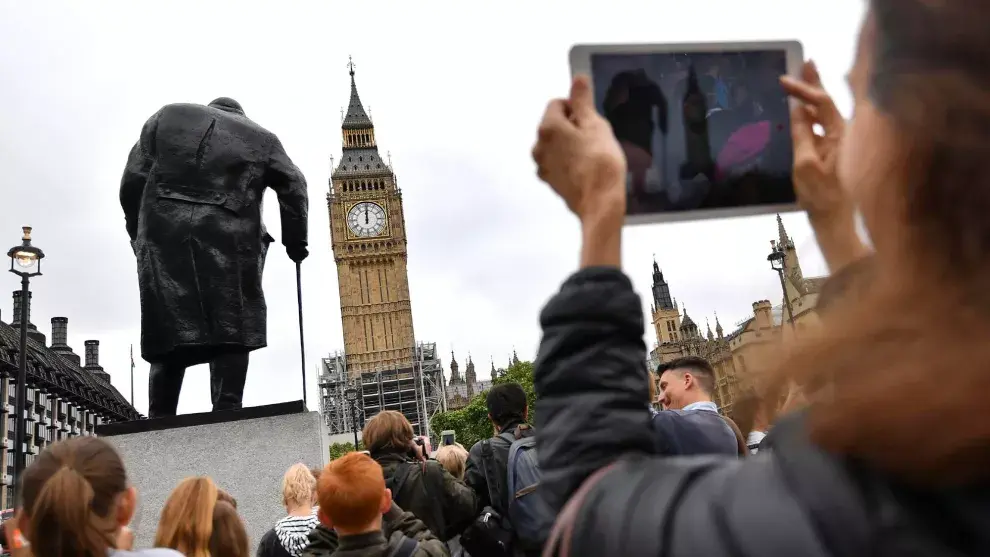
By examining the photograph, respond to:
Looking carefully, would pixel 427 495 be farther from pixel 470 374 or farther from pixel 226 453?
pixel 470 374

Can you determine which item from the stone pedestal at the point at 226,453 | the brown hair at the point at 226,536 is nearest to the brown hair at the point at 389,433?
the brown hair at the point at 226,536

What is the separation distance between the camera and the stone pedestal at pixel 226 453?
224 inches

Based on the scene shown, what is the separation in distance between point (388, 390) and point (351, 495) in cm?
7835

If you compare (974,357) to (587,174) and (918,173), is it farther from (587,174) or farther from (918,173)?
(587,174)

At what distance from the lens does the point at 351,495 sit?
2.85m

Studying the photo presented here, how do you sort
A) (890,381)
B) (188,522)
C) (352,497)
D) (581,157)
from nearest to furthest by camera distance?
(890,381) < (581,157) < (352,497) < (188,522)

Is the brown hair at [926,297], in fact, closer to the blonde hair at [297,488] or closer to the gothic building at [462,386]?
the blonde hair at [297,488]

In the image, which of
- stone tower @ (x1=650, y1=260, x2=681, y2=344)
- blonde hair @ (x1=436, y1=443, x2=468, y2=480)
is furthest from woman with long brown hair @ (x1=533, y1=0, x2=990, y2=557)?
stone tower @ (x1=650, y1=260, x2=681, y2=344)

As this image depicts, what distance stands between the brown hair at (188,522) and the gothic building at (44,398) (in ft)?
135

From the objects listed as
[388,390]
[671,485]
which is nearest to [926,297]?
[671,485]

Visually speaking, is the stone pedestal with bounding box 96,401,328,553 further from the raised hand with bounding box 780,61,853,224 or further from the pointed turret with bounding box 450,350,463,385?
the pointed turret with bounding box 450,350,463,385

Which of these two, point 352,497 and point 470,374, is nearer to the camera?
point 352,497

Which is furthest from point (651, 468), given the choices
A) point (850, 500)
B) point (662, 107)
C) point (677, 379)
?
point (677, 379)

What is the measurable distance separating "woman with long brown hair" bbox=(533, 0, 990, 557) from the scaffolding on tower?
76.1 metres
